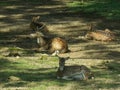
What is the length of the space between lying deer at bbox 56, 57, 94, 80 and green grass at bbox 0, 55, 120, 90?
0.14 metres

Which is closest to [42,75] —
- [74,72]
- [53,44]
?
[74,72]

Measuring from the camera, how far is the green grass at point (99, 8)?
91.2ft

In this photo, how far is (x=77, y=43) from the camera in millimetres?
20328

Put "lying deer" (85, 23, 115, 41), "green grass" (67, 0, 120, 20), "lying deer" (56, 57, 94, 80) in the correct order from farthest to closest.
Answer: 1. "green grass" (67, 0, 120, 20)
2. "lying deer" (85, 23, 115, 41)
3. "lying deer" (56, 57, 94, 80)

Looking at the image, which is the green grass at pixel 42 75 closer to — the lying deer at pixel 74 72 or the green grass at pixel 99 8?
the lying deer at pixel 74 72

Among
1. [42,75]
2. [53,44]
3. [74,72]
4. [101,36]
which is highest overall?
[74,72]

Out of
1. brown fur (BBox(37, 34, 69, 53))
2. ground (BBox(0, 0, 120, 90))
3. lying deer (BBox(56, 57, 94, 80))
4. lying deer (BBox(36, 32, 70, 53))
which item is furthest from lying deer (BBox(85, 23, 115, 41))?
lying deer (BBox(56, 57, 94, 80))

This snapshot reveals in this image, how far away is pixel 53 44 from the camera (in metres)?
17.7

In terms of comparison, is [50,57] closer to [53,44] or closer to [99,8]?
[53,44]

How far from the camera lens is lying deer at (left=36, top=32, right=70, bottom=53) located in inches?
691

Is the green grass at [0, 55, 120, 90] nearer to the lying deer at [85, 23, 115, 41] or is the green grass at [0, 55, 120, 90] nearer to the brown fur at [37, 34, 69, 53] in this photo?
the brown fur at [37, 34, 69, 53]

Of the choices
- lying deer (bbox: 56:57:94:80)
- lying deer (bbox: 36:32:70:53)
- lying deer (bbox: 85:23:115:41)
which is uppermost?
lying deer (bbox: 56:57:94:80)

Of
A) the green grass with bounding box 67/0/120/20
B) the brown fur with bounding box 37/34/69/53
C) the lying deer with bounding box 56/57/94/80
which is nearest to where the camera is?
the lying deer with bounding box 56/57/94/80

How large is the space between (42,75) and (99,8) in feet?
56.4
